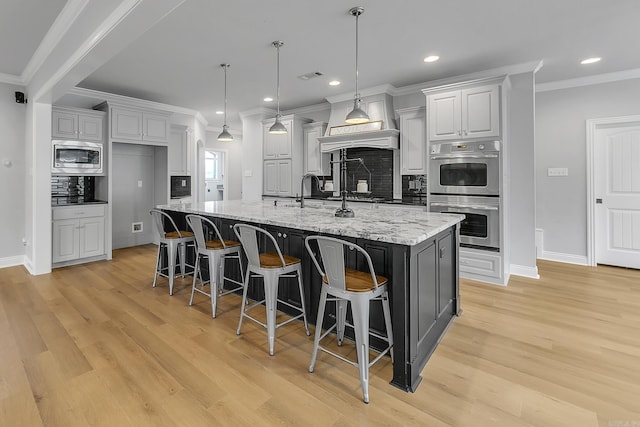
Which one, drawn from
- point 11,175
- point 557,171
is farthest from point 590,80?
point 11,175

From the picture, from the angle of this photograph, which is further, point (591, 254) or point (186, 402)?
point (591, 254)

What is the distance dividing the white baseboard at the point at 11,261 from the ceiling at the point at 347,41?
2.55m

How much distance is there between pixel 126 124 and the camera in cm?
530

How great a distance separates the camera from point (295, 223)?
241 cm

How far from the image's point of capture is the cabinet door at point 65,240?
4586mm

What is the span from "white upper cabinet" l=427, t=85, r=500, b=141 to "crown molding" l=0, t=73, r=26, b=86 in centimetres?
561

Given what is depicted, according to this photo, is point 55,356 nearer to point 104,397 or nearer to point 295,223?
point 104,397

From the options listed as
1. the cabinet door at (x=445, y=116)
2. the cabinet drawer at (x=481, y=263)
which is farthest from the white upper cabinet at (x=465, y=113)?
the cabinet drawer at (x=481, y=263)

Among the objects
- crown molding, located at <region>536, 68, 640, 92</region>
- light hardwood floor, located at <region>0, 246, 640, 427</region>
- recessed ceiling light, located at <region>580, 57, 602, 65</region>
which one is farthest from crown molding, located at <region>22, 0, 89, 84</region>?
crown molding, located at <region>536, 68, 640, 92</region>

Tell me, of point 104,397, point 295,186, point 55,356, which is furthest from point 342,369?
point 295,186

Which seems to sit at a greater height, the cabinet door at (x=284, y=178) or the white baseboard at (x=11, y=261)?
the cabinet door at (x=284, y=178)

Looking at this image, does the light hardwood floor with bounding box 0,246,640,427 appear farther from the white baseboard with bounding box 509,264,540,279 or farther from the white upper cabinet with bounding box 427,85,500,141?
the white upper cabinet with bounding box 427,85,500,141

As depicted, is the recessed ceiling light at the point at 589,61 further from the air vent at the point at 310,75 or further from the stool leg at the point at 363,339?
the stool leg at the point at 363,339

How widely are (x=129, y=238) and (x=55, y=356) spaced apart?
414 cm
